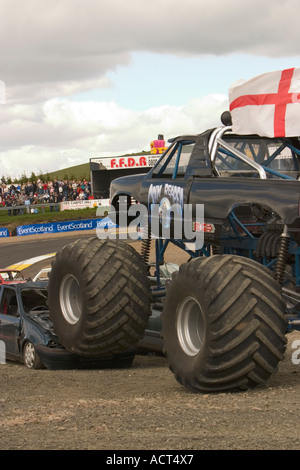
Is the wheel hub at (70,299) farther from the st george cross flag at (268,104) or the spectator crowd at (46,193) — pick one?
the spectator crowd at (46,193)

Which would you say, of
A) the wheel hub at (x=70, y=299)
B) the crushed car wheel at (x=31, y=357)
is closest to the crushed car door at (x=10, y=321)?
the crushed car wheel at (x=31, y=357)

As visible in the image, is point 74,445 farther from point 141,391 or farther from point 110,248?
point 110,248

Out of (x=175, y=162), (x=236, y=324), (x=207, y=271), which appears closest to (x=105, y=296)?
(x=175, y=162)

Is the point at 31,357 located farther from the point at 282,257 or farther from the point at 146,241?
the point at 282,257

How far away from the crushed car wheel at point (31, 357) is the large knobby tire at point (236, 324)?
4023 mm

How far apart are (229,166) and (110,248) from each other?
5.44 ft

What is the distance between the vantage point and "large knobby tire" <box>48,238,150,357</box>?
26.5 ft

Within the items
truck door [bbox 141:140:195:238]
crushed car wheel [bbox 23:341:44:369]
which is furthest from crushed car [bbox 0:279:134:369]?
truck door [bbox 141:140:195:238]

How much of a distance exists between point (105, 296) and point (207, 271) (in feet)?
6.27

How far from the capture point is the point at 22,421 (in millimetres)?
5676

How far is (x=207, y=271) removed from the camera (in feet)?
21.2

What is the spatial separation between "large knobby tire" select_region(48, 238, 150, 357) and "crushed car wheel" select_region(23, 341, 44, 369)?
159 centimetres
